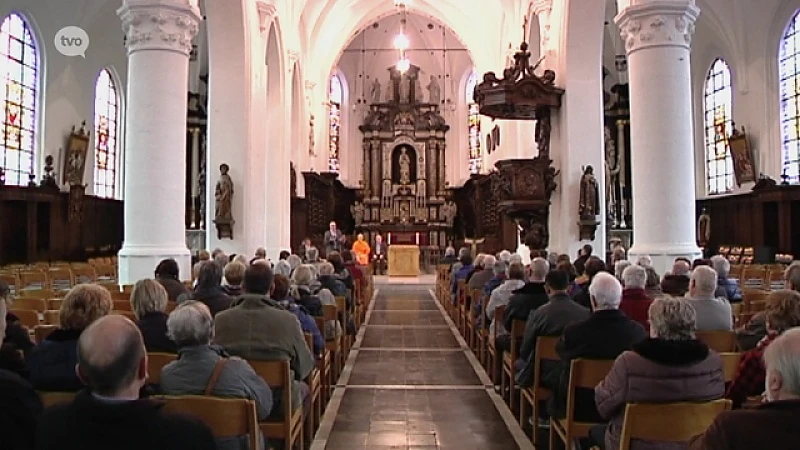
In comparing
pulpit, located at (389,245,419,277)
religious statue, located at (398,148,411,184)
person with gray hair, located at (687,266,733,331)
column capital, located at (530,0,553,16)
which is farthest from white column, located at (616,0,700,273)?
religious statue, located at (398,148,411,184)

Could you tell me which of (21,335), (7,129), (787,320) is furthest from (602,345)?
(7,129)

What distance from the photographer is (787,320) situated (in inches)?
137

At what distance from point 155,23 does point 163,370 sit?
8140mm

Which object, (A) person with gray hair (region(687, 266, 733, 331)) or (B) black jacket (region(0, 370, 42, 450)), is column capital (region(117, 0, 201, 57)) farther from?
(B) black jacket (region(0, 370, 42, 450))

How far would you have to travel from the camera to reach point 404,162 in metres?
32.6

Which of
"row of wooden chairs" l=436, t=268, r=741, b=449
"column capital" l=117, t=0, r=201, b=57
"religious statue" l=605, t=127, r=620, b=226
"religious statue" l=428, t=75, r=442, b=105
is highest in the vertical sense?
"religious statue" l=428, t=75, r=442, b=105

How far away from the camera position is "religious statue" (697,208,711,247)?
21.0 m

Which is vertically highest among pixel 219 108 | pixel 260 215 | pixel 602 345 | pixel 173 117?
pixel 219 108

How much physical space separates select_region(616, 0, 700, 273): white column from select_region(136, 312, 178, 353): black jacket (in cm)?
723

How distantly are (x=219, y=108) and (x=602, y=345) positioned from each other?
1239cm

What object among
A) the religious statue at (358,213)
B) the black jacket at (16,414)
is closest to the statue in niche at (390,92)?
the religious statue at (358,213)

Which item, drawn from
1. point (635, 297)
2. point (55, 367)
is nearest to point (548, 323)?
point (635, 297)

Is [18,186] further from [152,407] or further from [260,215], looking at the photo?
[152,407]

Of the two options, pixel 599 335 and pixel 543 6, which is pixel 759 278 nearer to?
pixel 543 6
